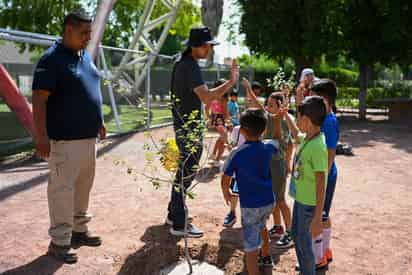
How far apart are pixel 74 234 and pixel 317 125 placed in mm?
2445

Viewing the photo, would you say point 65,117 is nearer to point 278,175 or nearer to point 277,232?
point 278,175

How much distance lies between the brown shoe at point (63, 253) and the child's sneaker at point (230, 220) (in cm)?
170

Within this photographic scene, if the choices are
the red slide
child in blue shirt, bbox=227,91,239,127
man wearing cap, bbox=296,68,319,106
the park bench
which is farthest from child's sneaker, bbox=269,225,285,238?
the park bench

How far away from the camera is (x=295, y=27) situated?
16.7m

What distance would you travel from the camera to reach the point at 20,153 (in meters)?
8.96

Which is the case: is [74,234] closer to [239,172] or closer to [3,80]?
[239,172]

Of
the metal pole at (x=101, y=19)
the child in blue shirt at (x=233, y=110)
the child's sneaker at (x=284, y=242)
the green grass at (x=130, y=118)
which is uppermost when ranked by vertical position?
the metal pole at (x=101, y=19)

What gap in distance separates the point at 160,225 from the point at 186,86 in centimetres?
159

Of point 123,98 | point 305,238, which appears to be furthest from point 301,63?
point 305,238

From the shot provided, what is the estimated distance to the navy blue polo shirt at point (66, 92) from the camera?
11.7 ft

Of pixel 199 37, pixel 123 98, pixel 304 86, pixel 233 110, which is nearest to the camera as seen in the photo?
Answer: pixel 199 37

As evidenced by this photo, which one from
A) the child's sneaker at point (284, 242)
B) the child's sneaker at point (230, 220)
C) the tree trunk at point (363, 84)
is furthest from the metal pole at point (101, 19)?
the tree trunk at point (363, 84)

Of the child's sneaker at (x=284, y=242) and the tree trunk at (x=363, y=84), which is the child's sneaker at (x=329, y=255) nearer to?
the child's sneaker at (x=284, y=242)

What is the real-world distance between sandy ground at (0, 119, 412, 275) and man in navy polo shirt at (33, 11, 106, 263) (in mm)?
333
